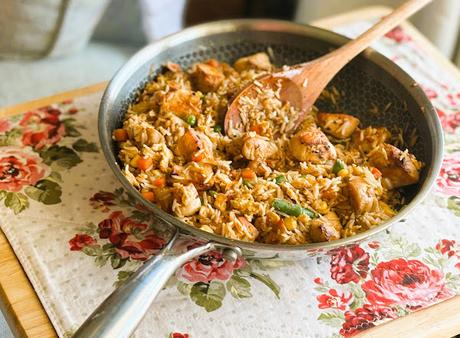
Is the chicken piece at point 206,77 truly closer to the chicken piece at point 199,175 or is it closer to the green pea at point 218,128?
the green pea at point 218,128

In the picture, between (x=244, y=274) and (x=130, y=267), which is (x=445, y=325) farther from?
(x=130, y=267)

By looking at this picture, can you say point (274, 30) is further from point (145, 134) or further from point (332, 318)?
point (332, 318)

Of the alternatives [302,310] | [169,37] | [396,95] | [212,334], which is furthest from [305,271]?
[169,37]

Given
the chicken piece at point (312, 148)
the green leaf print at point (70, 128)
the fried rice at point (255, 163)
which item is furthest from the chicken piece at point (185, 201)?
the green leaf print at point (70, 128)

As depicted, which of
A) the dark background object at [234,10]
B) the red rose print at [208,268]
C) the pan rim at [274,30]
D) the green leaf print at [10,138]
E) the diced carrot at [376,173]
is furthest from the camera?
the dark background object at [234,10]

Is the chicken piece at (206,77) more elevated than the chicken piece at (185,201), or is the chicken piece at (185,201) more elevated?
the chicken piece at (206,77)

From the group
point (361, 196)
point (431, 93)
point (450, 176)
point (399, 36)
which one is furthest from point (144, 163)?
point (399, 36)
